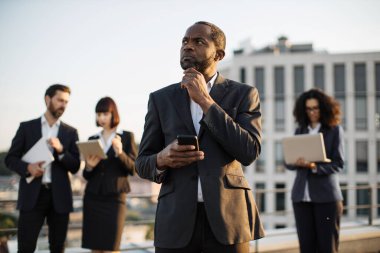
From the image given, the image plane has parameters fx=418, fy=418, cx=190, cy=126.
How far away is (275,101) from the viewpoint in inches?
1794

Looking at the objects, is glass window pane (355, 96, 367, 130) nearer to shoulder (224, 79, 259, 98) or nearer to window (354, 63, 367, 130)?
window (354, 63, 367, 130)

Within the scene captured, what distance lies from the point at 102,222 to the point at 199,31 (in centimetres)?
275

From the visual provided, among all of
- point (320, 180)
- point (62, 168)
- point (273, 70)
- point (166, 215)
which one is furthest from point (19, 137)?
point (273, 70)

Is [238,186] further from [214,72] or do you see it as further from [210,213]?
[214,72]

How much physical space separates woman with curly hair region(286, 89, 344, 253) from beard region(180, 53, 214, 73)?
251cm

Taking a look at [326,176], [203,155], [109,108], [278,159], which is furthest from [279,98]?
[203,155]

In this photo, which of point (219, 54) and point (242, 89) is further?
point (219, 54)

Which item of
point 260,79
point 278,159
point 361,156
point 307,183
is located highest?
point 260,79

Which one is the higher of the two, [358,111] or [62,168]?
[358,111]

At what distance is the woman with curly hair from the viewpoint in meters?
4.09

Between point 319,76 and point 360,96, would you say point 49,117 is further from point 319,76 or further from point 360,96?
point 360,96

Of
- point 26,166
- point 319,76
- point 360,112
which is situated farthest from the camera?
point 319,76

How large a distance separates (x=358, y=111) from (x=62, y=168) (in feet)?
146

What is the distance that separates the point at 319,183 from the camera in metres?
4.22
